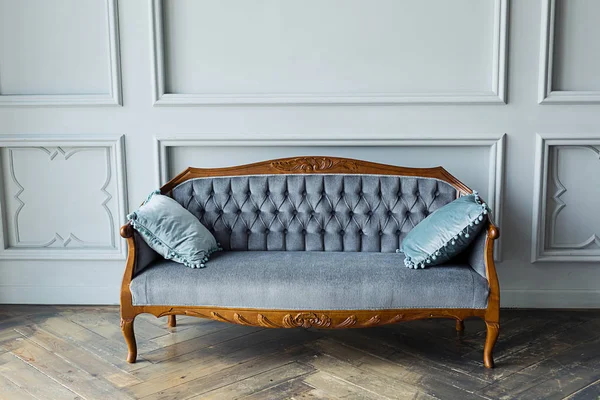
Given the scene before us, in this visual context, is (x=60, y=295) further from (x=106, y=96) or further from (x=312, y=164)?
(x=312, y=164)

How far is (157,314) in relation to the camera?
2426 millimetres

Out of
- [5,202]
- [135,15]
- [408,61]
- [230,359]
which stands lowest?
[230,359]

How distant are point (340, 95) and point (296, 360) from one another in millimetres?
1245

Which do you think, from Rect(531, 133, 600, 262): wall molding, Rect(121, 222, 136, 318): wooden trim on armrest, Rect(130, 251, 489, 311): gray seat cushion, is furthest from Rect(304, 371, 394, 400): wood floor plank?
Rect(531, 133, 600, 262): wall molding

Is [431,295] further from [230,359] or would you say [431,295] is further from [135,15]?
[135,15]

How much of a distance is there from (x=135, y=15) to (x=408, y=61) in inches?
51.7

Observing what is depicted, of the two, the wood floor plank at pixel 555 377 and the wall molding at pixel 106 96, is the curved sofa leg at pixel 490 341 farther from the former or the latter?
the wall molding at pixel 106 96

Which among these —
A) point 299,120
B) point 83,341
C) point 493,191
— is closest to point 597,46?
point 493,191

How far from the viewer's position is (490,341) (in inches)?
93.2

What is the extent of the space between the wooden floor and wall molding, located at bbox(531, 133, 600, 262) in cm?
28

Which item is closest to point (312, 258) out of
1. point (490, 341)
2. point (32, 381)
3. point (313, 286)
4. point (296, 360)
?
point (313, 286)

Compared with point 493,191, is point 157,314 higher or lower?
lower

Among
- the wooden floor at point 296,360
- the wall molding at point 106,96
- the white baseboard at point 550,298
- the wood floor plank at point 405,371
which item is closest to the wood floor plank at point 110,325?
the wooden floor at point 296,360

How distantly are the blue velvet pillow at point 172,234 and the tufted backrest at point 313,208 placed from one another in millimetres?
232
